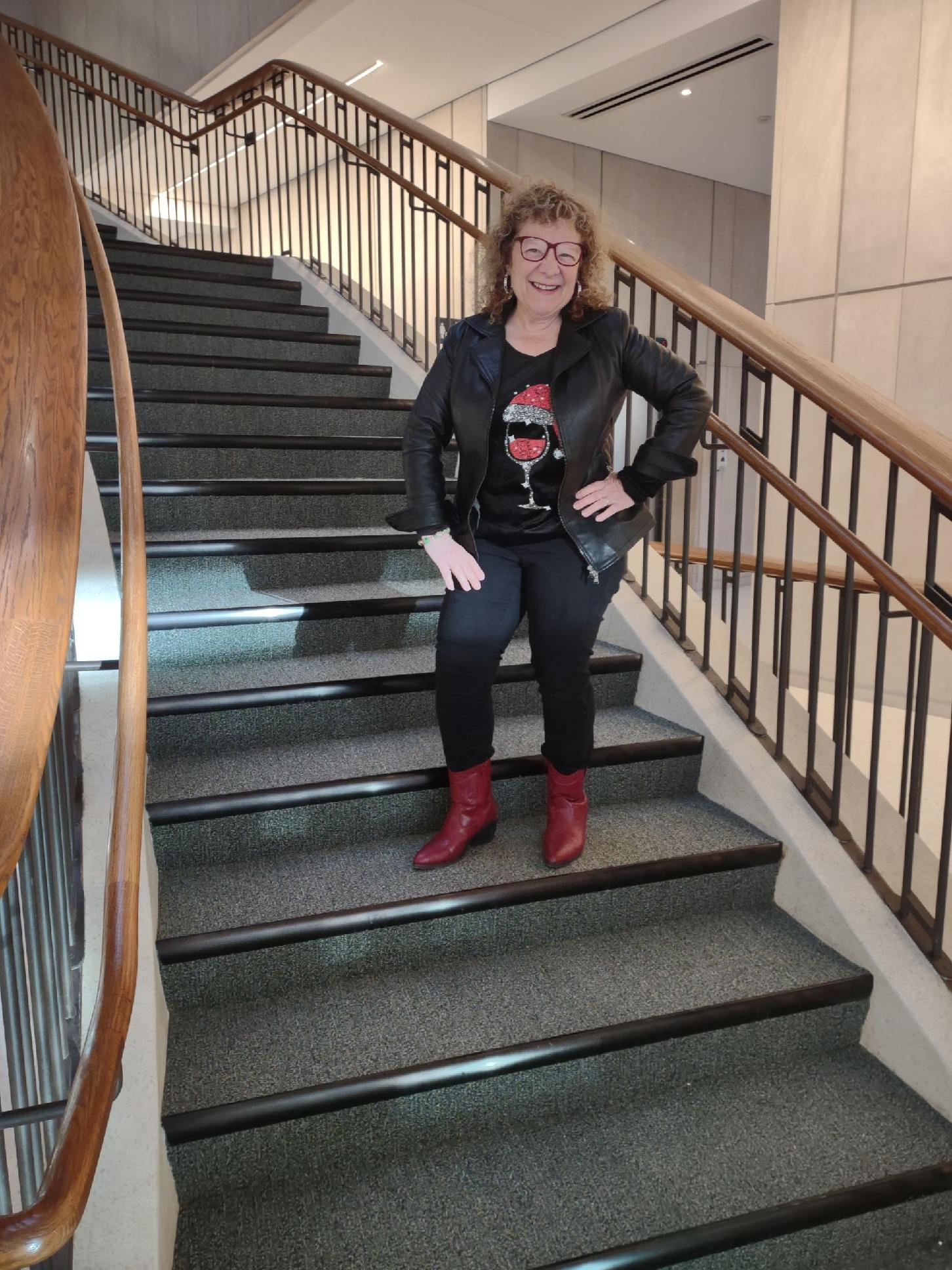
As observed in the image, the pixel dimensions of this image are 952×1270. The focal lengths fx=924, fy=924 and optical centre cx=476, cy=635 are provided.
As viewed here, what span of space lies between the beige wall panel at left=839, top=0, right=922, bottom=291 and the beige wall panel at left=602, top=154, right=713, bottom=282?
3135 millimetres

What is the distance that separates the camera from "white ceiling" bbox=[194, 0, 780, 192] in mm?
5652

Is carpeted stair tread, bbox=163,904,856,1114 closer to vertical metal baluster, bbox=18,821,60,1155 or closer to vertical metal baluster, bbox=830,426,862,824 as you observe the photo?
vertical metal baluster, bbox=18,821,60,1155

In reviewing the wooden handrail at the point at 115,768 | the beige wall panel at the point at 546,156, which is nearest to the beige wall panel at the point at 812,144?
the beige wall panel at the point at 546,156

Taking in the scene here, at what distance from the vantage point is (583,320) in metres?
1.80

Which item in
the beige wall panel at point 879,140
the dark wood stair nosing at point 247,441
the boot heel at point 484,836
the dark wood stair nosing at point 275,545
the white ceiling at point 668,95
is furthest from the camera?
the white ceiling at point 668,95

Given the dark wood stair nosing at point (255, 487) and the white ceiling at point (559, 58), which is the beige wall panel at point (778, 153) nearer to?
the white ceiling at point (559, 58)

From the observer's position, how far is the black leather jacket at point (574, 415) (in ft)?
5.80

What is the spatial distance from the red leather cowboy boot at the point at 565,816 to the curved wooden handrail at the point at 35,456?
50.9 inches

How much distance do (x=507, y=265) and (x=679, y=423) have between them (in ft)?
1.48

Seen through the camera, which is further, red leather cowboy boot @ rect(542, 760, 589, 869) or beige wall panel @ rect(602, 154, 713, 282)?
beige wall panel @ rect(602, 154, 713, 282)

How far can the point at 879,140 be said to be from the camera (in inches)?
181

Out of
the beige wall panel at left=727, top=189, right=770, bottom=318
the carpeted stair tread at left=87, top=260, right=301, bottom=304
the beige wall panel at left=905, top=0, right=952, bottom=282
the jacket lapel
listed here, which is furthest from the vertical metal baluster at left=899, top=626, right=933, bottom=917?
the beige wall panel at left=727, top=189, right=770, bottom=318

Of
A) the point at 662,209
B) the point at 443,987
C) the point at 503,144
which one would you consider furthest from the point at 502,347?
the point at 662,209

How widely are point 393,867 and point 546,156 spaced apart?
7.04 meters
